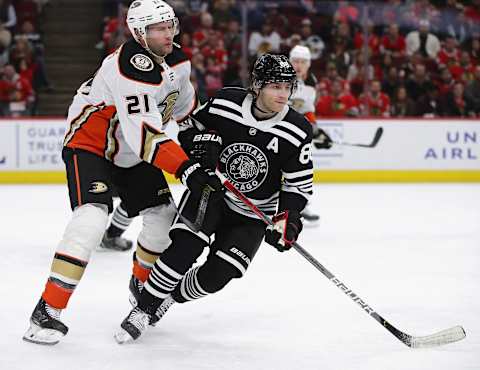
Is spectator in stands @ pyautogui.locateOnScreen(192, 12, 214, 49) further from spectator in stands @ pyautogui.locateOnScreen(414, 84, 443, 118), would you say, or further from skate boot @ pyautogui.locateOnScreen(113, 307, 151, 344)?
skate boot @ pyautogui.locateOnScreen(113, 307, 151, 344)

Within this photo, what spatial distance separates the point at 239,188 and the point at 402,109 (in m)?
5.22

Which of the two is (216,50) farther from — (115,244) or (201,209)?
(201,209)

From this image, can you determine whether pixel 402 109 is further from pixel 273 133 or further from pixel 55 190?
pixel 273 133

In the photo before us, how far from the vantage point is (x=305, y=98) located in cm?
522

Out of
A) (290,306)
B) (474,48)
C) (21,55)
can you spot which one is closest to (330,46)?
(474,48)

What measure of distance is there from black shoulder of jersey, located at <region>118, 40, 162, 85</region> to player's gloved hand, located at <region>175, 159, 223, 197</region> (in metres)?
0.29

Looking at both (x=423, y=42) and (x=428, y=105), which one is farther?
(x=423, y=42)

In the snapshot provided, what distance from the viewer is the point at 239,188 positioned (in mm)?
2826

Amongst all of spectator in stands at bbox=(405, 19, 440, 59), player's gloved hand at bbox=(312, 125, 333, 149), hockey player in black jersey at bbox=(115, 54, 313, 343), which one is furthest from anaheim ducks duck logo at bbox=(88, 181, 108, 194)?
spectator in stands at bbox=(405, 19, 440, 59)

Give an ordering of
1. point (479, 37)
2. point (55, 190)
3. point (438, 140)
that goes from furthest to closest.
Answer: point (479, 37) < point (438, 140) < point (55, 190)

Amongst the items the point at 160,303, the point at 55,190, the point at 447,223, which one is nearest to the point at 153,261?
the point at 160,303

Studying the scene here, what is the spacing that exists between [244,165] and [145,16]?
1.81 ft

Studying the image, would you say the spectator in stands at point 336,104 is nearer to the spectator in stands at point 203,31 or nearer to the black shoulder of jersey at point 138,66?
the spectator in stands at point 203,31

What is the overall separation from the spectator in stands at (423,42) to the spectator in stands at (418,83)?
136 mm
